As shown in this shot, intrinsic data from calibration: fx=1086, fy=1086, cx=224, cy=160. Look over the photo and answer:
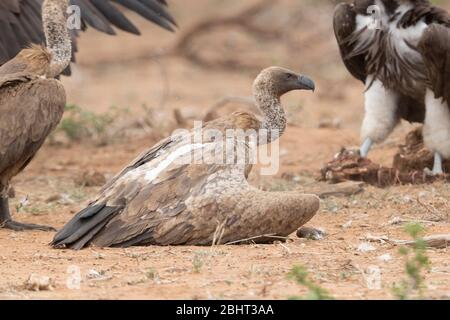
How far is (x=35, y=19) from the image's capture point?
7.77 m

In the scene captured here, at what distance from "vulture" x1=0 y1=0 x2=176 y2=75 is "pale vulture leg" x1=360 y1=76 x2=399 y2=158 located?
1670mm

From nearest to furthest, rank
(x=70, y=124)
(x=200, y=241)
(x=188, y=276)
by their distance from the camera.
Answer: (x=188, y=276) → (x=200, y=241) → (x=70, y=124)

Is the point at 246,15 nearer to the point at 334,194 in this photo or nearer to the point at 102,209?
the point at 334,194

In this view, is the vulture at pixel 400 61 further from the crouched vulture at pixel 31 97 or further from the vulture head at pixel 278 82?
the crouched vulture at pixel 31 97

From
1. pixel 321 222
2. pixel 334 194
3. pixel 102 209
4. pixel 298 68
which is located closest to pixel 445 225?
pixel 321 222

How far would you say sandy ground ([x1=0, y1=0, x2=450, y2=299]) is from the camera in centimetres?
436

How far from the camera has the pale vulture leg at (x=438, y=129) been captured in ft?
24.5

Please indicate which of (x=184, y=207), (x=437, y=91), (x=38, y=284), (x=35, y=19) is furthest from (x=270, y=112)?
(x=35, y=19)

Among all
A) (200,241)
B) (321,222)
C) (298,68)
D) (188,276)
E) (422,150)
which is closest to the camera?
(188,276)

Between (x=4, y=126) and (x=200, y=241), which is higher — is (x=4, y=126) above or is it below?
above

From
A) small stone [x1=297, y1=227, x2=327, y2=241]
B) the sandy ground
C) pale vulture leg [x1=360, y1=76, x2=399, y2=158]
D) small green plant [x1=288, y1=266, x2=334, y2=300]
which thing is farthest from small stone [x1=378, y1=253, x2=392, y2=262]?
pale vulture leg [x1=360, y1=76, x2=399, y2=158]
